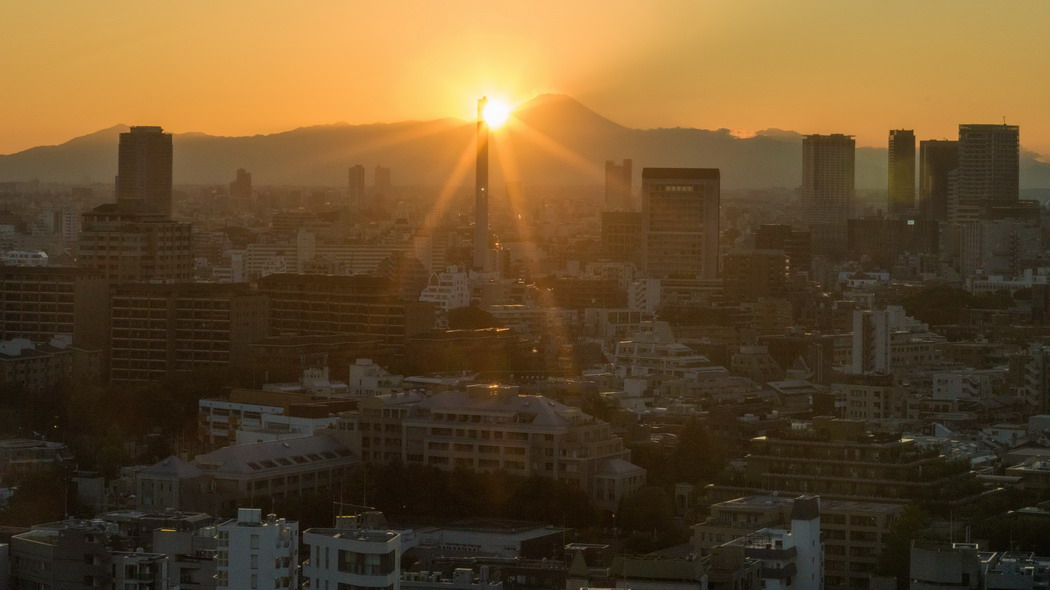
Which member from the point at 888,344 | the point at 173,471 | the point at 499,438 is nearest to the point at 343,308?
the point at 888,344

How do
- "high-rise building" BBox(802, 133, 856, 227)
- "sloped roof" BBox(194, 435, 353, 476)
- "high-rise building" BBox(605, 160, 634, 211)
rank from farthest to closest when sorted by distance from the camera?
"high-rise building" BBox(605, 160, 634, 211)
"high-rise building" BBox(802, 133, 856, 227)
"sloped roof" BBox(194, 435, 353, 476)

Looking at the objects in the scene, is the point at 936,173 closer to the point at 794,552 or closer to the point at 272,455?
the point at 272,455

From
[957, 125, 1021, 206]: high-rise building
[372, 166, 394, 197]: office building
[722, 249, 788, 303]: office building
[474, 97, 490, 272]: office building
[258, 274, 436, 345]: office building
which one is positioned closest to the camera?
[258, 274, 436, 345]: office building

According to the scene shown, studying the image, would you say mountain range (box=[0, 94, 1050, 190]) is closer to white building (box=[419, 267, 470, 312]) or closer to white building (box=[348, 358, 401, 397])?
A: white building (box=[419, 267, 470, 312])

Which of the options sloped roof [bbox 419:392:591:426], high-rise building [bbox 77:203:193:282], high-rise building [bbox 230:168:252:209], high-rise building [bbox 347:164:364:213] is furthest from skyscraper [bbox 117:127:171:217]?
sloped roof [bbox 419:392:591:426]

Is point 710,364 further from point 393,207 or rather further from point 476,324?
point 393,207
